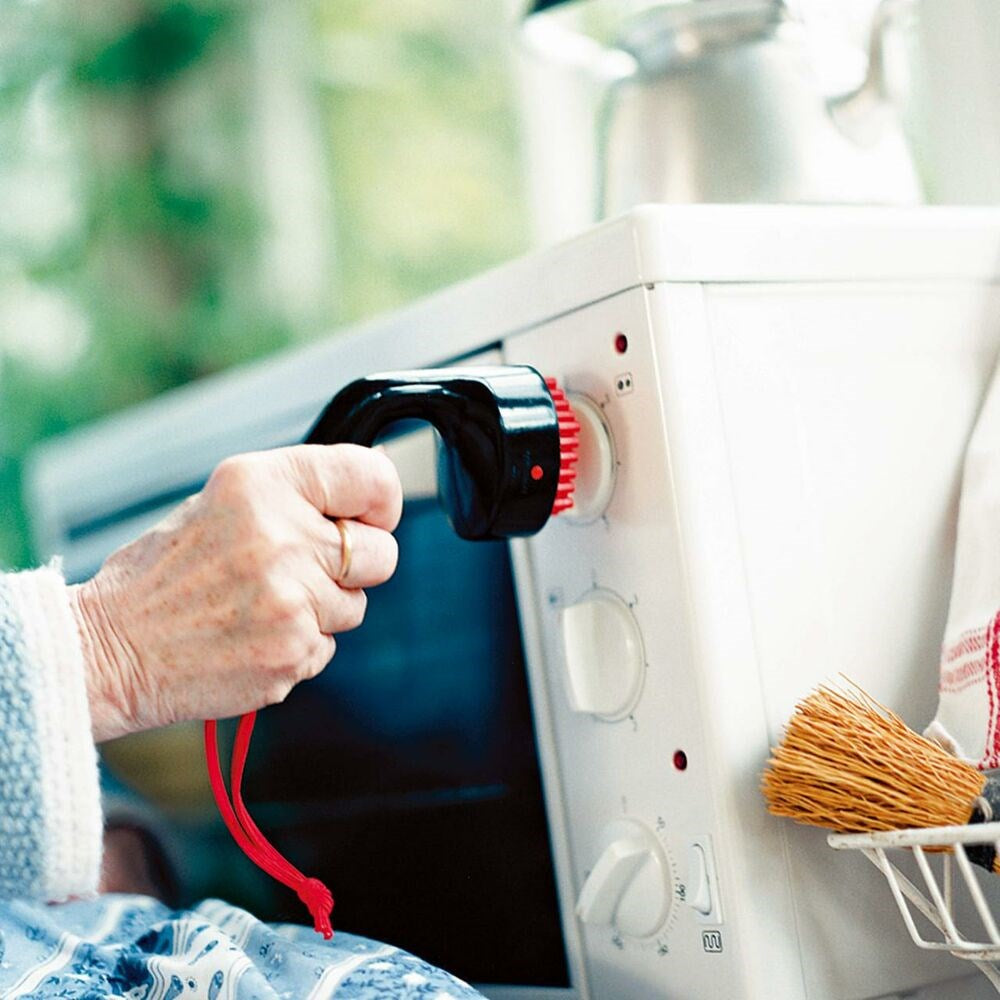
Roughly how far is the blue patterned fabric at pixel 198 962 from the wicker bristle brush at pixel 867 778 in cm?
15

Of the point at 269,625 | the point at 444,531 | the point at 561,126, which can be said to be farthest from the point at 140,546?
the point at 561,126

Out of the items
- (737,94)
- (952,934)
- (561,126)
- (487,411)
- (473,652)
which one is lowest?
(952,934)

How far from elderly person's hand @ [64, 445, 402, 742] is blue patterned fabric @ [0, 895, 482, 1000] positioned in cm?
10

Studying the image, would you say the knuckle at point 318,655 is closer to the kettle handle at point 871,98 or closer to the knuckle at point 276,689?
the knuckle at point 276,689

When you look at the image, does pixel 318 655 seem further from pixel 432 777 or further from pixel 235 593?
pixel 432 777

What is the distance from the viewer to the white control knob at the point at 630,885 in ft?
1.93

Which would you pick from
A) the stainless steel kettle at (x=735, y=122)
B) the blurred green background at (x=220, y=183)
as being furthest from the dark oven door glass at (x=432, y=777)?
the blurred green background at (x=220, y=183)

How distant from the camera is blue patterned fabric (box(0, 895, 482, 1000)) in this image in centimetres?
52

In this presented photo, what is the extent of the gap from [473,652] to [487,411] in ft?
0.59

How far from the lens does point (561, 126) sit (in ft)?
5.83

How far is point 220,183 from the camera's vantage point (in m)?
2.09

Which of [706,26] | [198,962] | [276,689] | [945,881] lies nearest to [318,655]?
[276,689]

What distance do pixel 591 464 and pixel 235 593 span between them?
0.54 ft

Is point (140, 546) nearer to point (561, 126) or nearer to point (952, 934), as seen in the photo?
point (952, 934)
